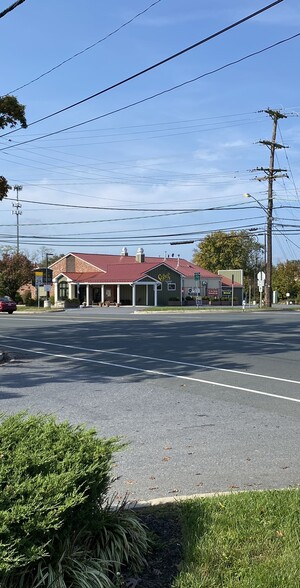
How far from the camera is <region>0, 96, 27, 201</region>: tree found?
59.5 ft

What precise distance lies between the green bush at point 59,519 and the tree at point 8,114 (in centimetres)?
1532

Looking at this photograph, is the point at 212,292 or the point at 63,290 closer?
the point at 63,290

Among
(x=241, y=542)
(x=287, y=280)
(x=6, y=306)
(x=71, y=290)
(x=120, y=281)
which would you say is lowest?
(x=241, y=542)

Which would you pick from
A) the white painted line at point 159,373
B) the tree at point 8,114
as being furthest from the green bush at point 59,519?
the tree at point 8,114

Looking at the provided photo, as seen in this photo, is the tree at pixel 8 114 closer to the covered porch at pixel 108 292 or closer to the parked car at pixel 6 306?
the parked car at pixel 6 306

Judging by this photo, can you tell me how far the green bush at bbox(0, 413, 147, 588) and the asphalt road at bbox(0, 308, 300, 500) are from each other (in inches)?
35.7

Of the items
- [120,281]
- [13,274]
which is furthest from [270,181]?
[13,274]

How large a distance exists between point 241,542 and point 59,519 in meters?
1.29

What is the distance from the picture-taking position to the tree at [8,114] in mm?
18125

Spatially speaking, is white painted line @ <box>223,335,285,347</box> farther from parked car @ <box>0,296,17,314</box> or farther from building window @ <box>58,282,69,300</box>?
building window @ <box>58,282,69,300</box>

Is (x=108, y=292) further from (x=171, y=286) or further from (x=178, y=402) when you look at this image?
(x=178, y=402)

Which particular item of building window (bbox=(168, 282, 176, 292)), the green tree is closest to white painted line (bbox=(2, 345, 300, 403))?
building window (bbox=(168, 282, 176, 292))

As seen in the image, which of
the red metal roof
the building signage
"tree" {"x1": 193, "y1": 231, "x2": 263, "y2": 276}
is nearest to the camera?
the red metal roof

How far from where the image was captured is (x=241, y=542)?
3.64 metres
